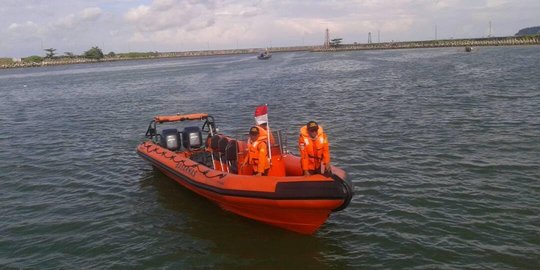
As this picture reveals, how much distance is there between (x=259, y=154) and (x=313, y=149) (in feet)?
3.48

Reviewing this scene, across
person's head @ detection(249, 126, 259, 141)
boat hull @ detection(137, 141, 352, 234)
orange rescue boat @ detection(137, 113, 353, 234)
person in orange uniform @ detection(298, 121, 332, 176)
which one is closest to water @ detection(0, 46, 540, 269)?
boat hull @ detection(137, 141, 352, 234)

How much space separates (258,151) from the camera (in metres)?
8.34

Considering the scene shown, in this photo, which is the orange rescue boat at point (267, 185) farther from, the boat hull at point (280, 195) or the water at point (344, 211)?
the water at point (344, 211)

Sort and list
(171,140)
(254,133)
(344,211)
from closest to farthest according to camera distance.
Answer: (254,133) → (344,211) → (171,140)

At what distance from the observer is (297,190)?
7320 millimetres

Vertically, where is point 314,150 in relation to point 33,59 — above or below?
below

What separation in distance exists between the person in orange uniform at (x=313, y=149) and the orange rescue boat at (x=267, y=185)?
0.86 ft

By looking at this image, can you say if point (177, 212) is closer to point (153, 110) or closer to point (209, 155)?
point (209, 155)

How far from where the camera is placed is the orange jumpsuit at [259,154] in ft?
27.2

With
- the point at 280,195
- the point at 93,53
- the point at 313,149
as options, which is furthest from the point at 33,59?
→ the point at 280,195

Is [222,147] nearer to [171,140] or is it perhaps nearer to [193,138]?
[193,138]

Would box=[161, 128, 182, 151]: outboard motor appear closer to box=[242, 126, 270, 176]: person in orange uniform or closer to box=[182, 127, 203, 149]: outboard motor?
box=[182, 127, 203, 149]: outboard motor

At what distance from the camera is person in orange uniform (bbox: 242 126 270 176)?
8.29 metres

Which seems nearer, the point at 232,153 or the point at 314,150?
the point at 314,150
